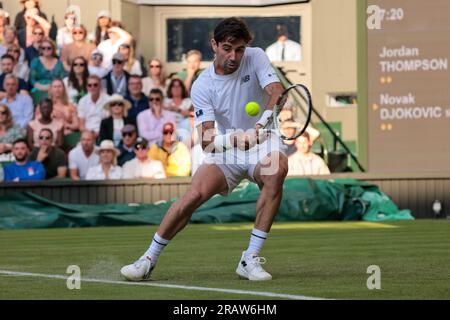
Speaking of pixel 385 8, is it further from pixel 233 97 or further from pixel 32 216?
pixel 233 97

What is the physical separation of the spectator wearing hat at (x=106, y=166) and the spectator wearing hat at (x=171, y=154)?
27.6 inches

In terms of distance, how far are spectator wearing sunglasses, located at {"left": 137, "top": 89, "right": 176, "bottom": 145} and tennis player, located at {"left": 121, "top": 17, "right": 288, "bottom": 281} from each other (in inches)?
504

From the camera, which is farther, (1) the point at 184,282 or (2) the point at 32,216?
(2) the point at 32,216

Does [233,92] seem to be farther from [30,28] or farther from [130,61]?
[30,28]

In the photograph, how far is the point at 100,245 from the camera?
50.6 ft

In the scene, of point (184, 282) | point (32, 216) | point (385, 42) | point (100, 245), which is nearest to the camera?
point (184, 282)

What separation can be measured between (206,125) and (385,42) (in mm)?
12991

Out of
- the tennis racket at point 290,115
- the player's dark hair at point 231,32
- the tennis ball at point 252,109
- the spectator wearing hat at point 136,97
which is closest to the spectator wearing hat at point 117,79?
the spectator wearing hat at point 136,97

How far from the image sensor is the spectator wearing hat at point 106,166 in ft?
73.2

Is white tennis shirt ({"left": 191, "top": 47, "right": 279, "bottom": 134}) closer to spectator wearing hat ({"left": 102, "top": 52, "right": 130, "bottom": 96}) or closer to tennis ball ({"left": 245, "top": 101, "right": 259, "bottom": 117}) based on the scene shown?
tennis ball ({"left": 245, "top": 101, "right": 259, "bottom": 117})

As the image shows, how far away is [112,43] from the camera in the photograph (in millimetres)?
24625

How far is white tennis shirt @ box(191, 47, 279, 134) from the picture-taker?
33.0ft
